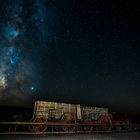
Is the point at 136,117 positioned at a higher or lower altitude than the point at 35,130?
higher

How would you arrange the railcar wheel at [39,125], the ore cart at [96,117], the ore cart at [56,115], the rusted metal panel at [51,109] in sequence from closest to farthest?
the railcar wheel at [39,125] → the ore cart at [56,115] → the rusted metal panel at [51,109] → the ore cart at [96,117]

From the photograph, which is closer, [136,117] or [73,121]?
[73,121]

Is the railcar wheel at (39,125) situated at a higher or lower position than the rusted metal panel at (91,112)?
lower

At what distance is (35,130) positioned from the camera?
19656mm

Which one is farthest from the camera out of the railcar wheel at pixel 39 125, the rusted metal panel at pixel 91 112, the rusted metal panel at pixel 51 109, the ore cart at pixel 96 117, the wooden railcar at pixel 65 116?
the rusted metal panel at pixel 91 112

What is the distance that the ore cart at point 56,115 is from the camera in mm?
20939

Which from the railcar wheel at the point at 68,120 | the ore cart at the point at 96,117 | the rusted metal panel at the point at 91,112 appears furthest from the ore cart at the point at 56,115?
the ore cart at the point at 96,117

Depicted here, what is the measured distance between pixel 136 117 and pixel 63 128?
21478 mm

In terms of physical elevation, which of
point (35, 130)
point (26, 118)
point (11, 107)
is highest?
point (11, 107)

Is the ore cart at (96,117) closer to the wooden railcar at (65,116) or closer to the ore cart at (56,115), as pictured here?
the wooden railcar at (65,116)

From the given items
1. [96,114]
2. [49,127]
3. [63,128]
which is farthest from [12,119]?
[96,114]

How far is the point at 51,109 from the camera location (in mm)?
22562

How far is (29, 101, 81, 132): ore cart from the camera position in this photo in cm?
2094

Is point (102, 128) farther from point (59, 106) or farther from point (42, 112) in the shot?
point (42, 112)
